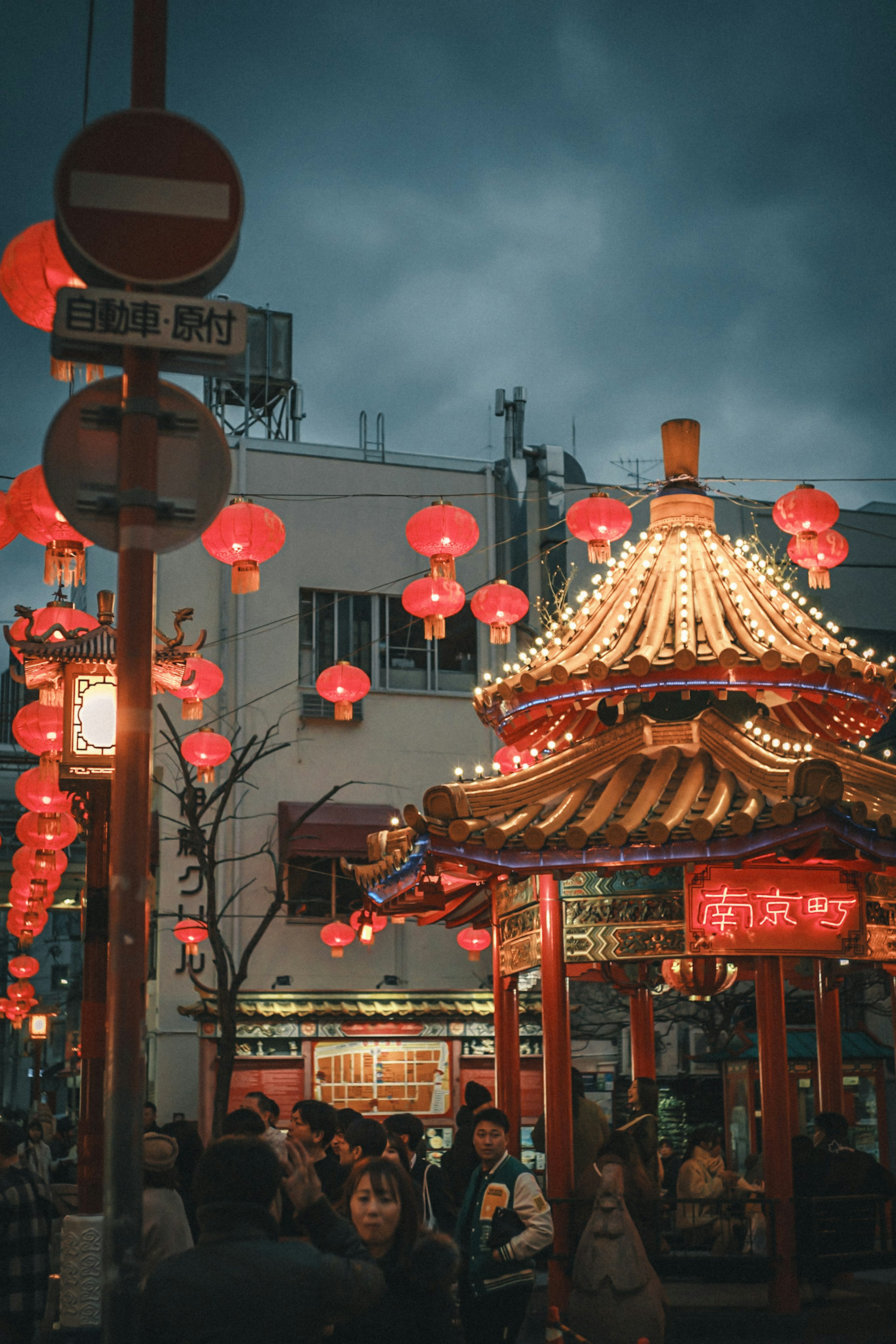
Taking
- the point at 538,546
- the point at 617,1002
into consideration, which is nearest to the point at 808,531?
the point at 538,546

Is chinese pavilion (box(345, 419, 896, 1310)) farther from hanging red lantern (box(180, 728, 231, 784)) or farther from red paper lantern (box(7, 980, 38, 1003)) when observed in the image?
red paper lantern (box(7, 980, 38, 1003))

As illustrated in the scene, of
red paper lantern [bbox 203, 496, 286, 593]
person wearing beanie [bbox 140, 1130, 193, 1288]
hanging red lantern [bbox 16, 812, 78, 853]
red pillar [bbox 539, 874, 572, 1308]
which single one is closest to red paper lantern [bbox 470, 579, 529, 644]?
red paper lantern [bbox 203, 496, 286, 593]

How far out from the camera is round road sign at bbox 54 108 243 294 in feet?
15.1

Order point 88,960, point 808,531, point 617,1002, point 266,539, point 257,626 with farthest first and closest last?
point 617,1002, point 257,626, point 808,531, point 266,539, point 88,960

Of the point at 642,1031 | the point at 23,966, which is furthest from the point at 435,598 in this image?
the point at 23,966

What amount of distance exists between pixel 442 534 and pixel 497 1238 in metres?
6.67

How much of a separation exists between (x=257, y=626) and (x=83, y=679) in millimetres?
14841

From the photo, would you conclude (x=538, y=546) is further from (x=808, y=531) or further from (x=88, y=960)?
(x=88, y=960)

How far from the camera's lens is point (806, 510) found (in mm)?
12781

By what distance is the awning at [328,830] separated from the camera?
2381 cm

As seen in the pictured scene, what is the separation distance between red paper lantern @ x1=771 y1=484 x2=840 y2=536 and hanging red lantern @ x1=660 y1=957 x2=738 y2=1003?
4.38 metres

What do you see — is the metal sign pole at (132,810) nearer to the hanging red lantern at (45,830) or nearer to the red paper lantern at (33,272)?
the red paper lantern at (33,272)

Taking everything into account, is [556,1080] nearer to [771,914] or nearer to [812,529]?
[771,914]

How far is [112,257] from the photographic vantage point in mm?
4625
